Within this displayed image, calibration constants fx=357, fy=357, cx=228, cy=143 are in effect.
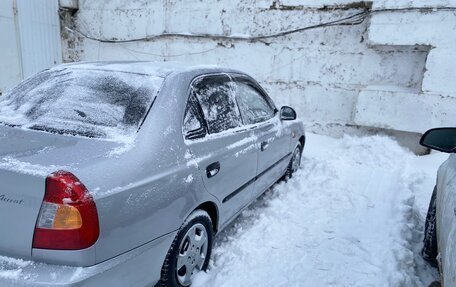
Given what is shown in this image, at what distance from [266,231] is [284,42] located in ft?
15.2

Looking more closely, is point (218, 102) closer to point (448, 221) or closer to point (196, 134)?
point (196, 134)

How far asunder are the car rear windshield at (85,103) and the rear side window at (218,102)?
1.32 feet

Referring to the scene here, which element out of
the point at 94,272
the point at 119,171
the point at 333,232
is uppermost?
the point at 119,171

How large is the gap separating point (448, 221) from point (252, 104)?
2063 millimetres

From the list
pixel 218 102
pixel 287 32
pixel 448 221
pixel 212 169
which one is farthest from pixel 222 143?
pixel 287 32

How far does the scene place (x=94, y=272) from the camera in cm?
174

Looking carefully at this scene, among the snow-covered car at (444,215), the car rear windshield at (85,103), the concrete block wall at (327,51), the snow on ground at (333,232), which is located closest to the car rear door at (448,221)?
the snow-covered car at (444,215)

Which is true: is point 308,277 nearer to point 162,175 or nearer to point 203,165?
point 203,165

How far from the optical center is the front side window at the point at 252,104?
3.44m

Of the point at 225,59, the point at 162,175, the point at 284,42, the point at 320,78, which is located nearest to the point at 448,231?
the point at 162,175

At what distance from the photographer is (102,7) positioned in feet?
29.2

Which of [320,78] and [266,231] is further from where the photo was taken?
[320,78]

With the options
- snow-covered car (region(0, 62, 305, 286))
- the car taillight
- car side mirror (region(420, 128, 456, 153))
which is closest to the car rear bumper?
snow-covered car (region(0, 62, 305, 286))

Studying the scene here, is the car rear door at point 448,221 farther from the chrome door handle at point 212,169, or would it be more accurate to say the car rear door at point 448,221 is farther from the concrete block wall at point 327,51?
the concrete block wall at point 327,51
